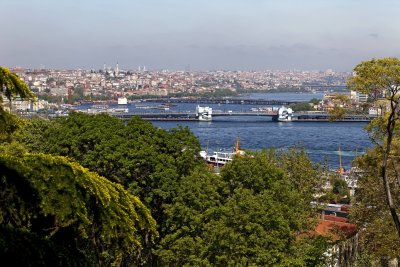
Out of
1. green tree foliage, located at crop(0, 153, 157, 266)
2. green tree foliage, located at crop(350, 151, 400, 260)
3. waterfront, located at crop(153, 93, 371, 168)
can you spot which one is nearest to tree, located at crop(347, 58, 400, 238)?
green tree foliage, located at crop(350, 151, 400, 260)

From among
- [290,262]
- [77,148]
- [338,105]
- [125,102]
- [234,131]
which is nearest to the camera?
[338,105]

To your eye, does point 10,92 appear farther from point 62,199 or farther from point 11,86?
point 62,199

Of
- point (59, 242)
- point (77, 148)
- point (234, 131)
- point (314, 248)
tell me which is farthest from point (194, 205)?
point (234, 131)

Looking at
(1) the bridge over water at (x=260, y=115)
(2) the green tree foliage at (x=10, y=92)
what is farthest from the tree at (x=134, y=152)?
(1) the bridge over water at (x=260, y=115)

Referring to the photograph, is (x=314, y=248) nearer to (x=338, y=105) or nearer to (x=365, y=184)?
(x=338, y=105)

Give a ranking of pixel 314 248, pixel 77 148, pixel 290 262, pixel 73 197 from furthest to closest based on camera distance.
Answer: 1. pixel 77 148
2. pixel 314 248
3. pixel 290 262
4. pixel 73 197

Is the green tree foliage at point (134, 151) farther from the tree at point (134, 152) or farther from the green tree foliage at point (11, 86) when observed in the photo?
the green tree foliage at point (11, 86)
